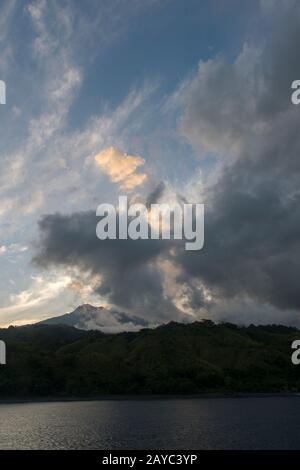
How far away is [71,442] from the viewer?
451 ft

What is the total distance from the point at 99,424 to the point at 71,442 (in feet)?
183

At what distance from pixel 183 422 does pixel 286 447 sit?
7342 centimetres
